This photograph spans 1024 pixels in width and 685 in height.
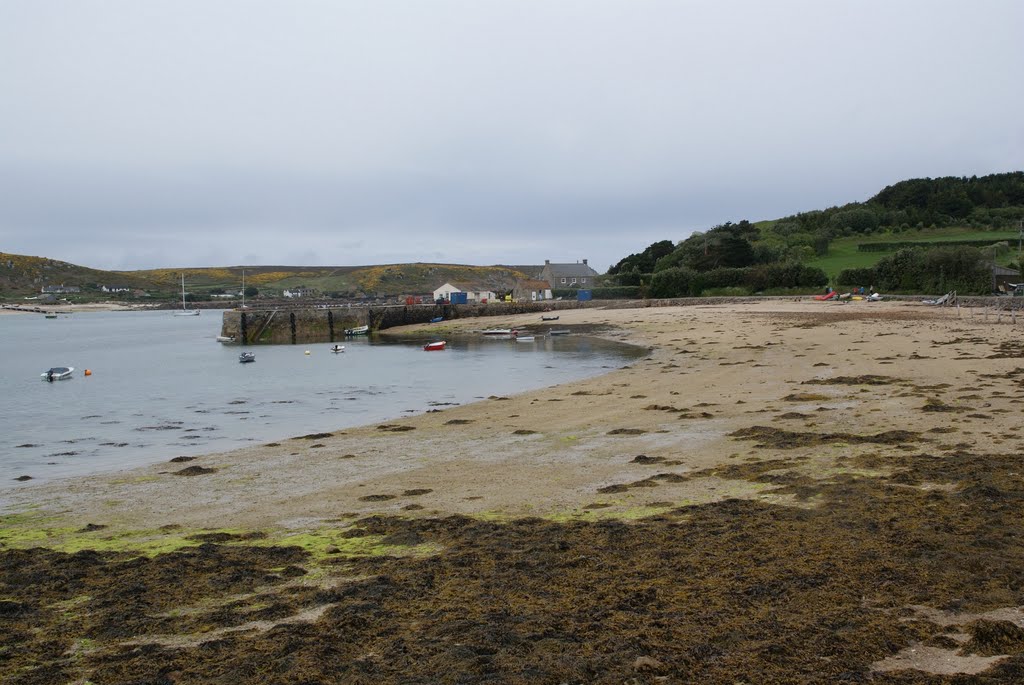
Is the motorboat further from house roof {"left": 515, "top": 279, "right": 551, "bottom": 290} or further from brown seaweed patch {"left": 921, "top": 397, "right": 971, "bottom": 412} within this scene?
house roof {"left": 515, "top": 279, "right": 551, "bottom": 290}

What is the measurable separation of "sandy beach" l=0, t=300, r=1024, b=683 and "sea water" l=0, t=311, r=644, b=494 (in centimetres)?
361

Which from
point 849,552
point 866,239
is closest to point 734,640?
point 849,552

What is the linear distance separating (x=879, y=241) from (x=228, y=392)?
68517 mm

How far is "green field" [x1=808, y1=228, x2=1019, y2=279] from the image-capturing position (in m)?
67.3

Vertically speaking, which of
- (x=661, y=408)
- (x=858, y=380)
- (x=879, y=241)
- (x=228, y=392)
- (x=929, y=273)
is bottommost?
(x=228, y=392)

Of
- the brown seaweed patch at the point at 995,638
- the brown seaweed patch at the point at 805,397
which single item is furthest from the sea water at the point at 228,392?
the brown seaweed patch at the point at 995,638

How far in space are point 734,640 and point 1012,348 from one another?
69.1 feet

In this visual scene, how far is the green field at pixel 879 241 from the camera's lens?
67.3 m

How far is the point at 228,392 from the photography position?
27984mm

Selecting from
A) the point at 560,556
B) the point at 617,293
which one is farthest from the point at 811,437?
the point at 617,293

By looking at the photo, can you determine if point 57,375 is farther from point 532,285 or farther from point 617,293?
point 532,285

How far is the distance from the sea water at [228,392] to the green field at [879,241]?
32.8 meters

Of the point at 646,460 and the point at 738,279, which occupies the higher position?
the point at 738,279

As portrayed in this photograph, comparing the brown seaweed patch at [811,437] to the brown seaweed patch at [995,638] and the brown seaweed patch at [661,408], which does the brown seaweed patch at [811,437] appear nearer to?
the brown seaweed patch at [661,408]
